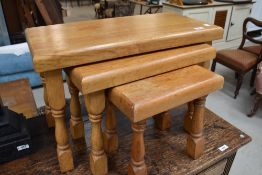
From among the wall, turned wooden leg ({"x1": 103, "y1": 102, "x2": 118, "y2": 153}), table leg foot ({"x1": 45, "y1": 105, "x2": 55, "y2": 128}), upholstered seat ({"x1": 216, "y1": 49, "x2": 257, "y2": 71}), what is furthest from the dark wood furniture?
upholstered seat ({"x1": 216, "y1": 49, "x2": 257, "y2": 71})

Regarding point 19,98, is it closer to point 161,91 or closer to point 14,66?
point 14,66

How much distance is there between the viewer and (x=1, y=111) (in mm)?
668

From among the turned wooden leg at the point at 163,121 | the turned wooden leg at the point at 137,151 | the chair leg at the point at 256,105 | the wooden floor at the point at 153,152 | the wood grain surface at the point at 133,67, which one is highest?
the wood grain surface at the point at 133,67

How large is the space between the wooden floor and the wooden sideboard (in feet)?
6.98

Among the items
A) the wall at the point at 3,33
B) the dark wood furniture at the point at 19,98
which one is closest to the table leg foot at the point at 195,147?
the dark wood furniture at the point at 19,98

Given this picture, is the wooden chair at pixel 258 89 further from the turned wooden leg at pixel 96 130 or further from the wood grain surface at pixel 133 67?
the turned wooden leg at pixel 96 130

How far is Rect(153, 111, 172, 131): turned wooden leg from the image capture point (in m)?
0.79

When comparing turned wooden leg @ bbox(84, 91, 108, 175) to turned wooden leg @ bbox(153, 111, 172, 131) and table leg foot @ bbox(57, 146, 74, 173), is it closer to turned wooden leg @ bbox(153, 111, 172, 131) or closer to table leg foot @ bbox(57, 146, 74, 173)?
table leg foot @ bbox(57, 146, 74, 173)

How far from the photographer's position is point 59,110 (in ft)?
1.89

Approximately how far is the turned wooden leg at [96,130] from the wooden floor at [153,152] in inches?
1.9

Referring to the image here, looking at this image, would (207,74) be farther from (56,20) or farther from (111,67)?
(56,20)

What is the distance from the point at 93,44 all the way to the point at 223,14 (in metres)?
2.98

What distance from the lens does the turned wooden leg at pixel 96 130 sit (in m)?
0.53

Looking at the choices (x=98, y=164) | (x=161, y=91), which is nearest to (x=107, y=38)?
(x=161, y=91)
